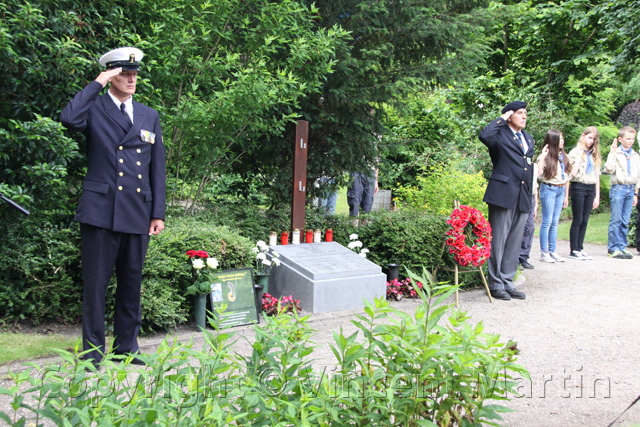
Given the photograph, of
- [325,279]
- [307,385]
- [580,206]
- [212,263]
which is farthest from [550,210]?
[307,385]

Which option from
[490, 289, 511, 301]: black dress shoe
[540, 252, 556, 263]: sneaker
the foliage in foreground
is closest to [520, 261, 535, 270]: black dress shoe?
[540, 252, 556, 263]: sneaker

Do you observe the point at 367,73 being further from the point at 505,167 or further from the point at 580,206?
the point at 580,206

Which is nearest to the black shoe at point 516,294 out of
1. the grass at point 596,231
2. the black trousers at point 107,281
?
the black trousers at point 107,281

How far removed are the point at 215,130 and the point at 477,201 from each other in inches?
187

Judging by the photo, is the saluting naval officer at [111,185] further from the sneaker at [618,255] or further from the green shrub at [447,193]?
the sneaker at [618,255]

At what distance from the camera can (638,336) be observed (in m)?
5.41

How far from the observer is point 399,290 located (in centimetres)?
699

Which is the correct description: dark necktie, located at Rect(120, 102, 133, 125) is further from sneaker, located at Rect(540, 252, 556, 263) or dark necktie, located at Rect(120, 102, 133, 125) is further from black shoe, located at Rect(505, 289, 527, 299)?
sneaker, located at Rect(540, 252, 556, 263)

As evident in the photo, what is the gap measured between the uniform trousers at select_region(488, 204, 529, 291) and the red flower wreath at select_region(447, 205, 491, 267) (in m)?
0.35

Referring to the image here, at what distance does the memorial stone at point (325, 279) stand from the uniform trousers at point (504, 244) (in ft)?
4.79

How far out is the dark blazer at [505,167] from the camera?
6.73 metres

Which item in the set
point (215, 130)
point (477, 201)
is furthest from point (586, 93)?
point (215, 130)

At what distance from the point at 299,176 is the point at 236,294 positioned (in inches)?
85.5

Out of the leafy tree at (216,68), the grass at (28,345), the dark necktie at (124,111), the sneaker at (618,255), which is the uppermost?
the leafy tree at (216,68)
